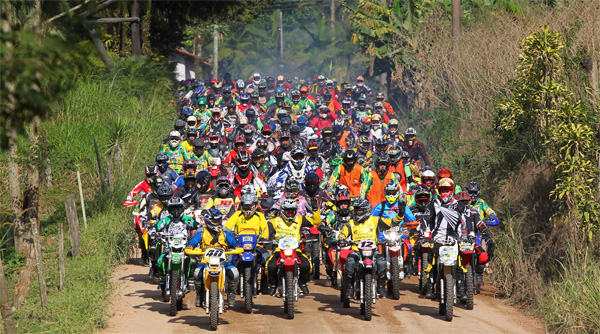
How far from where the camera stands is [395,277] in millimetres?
13836

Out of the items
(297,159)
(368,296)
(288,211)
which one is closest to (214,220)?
(288,211)

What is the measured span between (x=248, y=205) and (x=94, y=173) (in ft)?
33.6

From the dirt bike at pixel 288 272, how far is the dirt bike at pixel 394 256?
5.72ft

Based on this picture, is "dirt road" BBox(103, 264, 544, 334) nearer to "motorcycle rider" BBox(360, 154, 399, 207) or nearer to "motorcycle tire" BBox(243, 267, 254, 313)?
"motorcycle tire" BBox(243, 267, 254, 313)

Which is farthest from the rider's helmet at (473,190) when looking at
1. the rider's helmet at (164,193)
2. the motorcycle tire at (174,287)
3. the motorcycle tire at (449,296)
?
the motorcycle tire at (174,287)

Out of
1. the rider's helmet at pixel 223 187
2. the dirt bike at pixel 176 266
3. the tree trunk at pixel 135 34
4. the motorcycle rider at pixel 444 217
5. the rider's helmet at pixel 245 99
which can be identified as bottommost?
the dirt bike at pixel 176 266

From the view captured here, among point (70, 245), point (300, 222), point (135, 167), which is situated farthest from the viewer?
point (135, 167)

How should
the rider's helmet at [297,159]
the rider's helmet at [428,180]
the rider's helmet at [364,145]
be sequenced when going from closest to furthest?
the rider's helmet at [428,180]
the rider's helmet at [297,159]
the rider's helmet at [364,145]

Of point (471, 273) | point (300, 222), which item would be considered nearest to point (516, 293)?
point (471, 273)

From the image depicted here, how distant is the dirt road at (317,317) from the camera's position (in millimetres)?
11953

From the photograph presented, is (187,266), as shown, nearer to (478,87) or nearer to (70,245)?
(70,245)

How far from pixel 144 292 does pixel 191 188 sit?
2.32m

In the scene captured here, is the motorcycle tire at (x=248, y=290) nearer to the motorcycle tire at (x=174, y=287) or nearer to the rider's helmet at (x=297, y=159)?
the motorcycle tire at (x=174, y=287)

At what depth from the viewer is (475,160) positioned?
69.3ft
